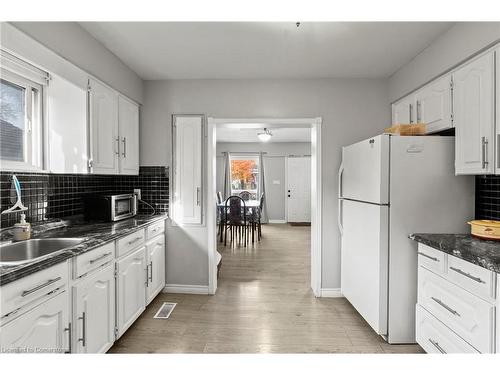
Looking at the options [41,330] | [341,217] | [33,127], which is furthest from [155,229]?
[341,217]

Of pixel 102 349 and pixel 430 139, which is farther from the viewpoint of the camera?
pixel 430 139

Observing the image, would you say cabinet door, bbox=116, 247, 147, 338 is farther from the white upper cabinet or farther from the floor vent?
the white upper cabinet

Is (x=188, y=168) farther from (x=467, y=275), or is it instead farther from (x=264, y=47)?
(x=467, y=275)

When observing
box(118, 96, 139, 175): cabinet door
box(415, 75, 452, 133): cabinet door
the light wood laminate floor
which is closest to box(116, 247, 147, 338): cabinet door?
the light wood laminate floor

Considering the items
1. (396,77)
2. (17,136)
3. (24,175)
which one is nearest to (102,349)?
(24,175)

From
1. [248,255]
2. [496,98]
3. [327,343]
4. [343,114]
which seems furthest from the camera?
[248,255]

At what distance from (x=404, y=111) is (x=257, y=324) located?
2.54 metres

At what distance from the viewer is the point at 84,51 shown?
6.86 ft

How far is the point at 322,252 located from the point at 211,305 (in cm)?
134

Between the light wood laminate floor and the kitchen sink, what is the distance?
0.89 m

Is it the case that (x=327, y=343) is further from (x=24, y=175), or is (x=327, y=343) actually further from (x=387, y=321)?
(x=24, y=175)

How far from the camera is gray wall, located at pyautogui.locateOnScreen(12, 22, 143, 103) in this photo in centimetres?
169

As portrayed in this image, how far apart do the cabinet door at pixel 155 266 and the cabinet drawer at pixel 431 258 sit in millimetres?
2311
